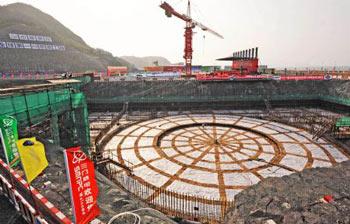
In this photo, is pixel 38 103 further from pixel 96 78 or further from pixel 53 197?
pixel 96 78

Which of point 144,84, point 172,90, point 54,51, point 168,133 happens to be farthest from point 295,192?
point 54,51

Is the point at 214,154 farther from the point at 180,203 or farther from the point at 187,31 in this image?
the point at 187,31

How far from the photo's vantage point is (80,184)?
6445mm

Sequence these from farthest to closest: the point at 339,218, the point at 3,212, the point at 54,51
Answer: the point at 54,51 < the point at 3,212 < the point at 339,218

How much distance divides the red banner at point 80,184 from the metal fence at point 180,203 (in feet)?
27.7

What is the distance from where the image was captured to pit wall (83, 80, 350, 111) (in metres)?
44.7

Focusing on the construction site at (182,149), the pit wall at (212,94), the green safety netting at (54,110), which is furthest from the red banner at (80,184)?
the pit wall at (212,94)

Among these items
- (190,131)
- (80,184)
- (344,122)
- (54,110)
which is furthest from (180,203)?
(344,122)

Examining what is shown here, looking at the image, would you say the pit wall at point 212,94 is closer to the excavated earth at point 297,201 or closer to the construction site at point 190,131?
the construction site at point 190,131

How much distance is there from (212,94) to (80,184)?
42426mm

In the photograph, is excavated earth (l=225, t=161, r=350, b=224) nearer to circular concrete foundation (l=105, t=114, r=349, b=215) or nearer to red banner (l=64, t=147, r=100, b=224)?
red banner (l=64, t=147, r=100, b=224)

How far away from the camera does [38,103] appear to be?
16656 mm

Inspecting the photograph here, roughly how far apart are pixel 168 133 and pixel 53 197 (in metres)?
22.5

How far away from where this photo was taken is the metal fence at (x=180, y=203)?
1379 cm
